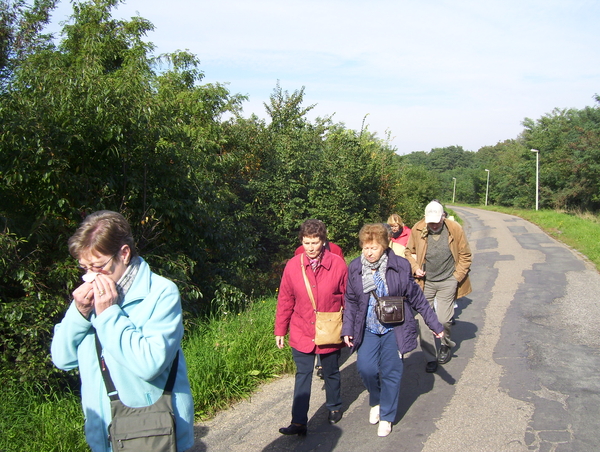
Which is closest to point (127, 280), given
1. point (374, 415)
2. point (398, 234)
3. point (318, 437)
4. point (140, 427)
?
point (140, 427)

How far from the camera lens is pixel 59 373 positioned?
17.0ft

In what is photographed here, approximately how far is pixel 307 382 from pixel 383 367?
26.4 inches

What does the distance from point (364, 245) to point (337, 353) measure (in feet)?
3.23

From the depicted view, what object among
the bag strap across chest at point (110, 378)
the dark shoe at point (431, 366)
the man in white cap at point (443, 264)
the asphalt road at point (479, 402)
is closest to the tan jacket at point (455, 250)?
the man in white cap at point (443, 264)

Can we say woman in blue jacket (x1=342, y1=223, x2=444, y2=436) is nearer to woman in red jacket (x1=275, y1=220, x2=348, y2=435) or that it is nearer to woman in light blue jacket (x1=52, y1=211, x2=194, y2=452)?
woman in red jacket (x1=275, y1=220, x2=348, y2=435)

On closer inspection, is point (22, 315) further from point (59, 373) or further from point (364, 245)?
point (364, 245)

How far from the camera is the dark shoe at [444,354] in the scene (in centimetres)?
619

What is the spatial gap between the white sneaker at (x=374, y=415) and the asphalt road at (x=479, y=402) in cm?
7

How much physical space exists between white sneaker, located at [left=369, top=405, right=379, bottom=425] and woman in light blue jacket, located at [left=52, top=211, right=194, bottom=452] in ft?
8.67

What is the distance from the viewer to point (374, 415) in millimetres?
4570

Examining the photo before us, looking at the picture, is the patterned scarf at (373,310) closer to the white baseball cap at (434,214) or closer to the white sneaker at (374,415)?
the white sneaker at (374,415)

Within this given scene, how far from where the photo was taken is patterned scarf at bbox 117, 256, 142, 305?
2.18 metres

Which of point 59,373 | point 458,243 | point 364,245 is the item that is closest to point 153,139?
point 59,373

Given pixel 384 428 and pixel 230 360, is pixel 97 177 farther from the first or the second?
pixel 384 428
